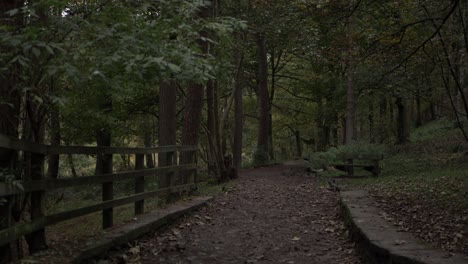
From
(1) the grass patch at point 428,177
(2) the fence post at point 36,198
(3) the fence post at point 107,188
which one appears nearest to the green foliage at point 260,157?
(1) the grass patch at point 428,177

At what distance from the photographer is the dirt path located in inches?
250

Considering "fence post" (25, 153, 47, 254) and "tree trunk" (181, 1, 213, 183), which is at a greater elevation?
"tree trunk" (181, 1, 213, 183)

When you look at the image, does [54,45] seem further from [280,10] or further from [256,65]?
[256,65]

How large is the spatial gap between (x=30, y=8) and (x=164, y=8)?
1.58 metres

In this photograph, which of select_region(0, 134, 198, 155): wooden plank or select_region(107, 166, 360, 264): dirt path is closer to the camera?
select_region(0, 134, 198, 155): wooden plank

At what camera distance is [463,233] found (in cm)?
598

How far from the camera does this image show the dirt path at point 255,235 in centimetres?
635

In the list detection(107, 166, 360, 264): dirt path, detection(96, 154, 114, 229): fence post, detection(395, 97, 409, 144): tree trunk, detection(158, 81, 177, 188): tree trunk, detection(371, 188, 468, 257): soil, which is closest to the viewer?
detection(371, 188, 468, 257): soil

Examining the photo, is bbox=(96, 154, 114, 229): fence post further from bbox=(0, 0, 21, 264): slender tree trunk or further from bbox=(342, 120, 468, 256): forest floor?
bbox=(342, 120, 468, 256): forest floor

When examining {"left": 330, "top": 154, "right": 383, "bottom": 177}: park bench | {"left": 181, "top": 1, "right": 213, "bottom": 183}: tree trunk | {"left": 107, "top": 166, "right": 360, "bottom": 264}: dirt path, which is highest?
{"left": 181, "top": 1, "right": 213, "bottom": 183}: tree trunk

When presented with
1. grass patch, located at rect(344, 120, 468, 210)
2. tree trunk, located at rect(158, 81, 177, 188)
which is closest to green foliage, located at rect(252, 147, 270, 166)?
grass patch, located at rect(344, 120, 468, 210)

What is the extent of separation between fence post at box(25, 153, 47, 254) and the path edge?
544mm

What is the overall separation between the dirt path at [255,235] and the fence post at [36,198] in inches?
40.7

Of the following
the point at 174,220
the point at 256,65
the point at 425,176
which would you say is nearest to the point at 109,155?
the point at 174,220
